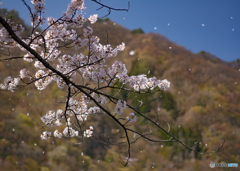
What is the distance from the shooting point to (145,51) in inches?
263

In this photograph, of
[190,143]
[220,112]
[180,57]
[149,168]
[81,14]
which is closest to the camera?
[81,14]

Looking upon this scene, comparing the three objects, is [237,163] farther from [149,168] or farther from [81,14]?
[81,14]

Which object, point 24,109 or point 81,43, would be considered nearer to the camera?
point 81,43

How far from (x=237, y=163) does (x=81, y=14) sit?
4452 mm

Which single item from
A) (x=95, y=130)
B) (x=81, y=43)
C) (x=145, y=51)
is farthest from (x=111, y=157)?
(x=145, y=51)

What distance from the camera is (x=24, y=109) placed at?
4688 mm

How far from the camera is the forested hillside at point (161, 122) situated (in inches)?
157

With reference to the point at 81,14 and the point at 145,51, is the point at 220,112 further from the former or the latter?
the point at 81,14

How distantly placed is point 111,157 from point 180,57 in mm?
4314

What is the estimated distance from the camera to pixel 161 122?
14.8 ft

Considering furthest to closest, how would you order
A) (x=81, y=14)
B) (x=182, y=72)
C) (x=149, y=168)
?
(x=182, y=72), (x=149, y=168), (x=81, y=14)

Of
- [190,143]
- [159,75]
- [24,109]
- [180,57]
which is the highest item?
[180,57]

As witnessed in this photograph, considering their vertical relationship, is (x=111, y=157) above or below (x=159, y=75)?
below

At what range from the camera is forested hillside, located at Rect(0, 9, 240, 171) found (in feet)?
13.1
